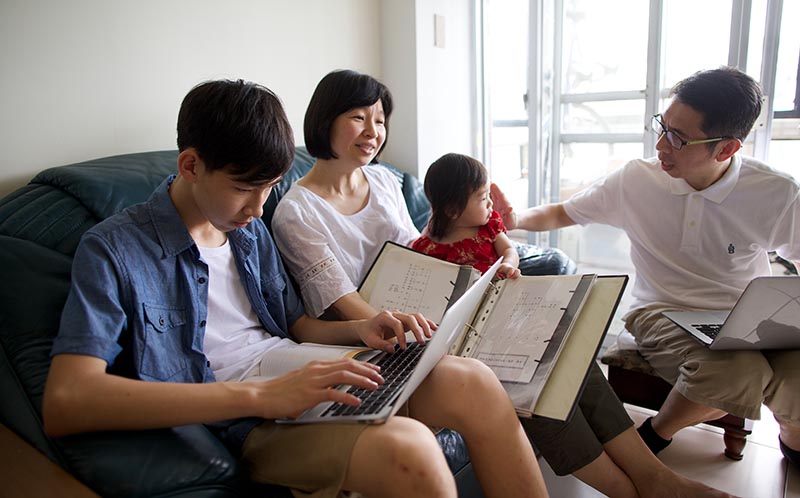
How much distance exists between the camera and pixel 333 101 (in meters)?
1.59

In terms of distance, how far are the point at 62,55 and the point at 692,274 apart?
5.96ft

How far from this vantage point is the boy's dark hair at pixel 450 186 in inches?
64.9

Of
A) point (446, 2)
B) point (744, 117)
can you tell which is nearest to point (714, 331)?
point (744, 117)

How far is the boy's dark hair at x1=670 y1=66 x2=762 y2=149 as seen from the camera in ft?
5.01

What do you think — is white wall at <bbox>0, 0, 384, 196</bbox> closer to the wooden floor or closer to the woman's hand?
the woman's hand

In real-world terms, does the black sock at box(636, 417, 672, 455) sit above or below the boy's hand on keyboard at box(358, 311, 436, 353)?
below

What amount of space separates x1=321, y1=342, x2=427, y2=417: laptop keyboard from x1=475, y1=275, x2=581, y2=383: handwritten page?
176 mm

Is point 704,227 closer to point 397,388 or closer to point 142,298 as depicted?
point 397,388

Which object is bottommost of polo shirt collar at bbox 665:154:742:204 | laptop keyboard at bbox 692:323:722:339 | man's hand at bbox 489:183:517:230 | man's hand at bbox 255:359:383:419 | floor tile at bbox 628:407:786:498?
floor tile at bbox 628:407:786:498

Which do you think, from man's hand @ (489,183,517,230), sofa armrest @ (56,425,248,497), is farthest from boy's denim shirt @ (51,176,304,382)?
man's hand @ (489,183,517,230)

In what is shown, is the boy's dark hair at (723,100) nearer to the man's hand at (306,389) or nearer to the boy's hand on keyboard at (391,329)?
the boy's hand on keyboard at (391,329)

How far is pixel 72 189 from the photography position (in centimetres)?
130

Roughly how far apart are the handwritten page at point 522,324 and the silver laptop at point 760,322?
1.28 feet

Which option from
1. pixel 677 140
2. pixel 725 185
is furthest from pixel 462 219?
pixel 725 185
